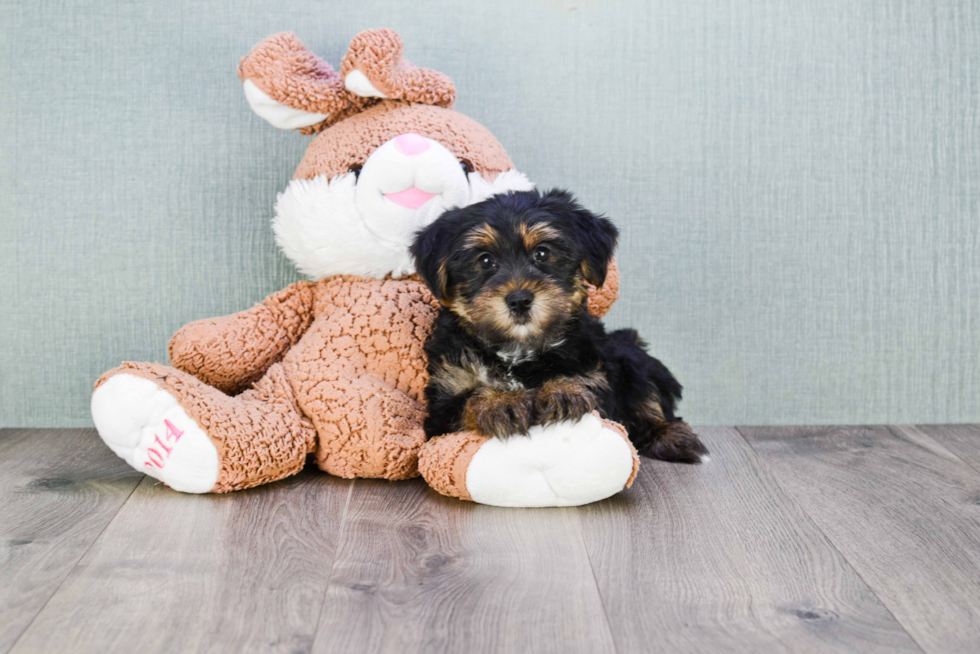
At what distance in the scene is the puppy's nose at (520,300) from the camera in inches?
78.6

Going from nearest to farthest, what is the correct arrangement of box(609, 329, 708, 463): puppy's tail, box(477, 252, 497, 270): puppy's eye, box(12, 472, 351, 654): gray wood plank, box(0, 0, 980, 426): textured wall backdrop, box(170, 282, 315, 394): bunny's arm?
box(12, 472, 351, 654): gray wood plank → box(477, 252, 497, 270): puppy's eye → box(170, 282, 315, 394): bunny's arm → box(609, 329, 708, 463): puppy's tail → box(0, 0, 980, 426): textured wall backdrop

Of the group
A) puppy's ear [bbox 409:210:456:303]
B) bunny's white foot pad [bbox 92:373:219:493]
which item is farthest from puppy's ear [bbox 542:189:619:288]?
bunny's white foot pad [bbox 92:373:219:493]

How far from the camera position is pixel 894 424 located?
10.1ft

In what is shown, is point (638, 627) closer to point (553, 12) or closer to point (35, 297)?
point (553, 12)

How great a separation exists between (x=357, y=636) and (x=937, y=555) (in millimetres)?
1255

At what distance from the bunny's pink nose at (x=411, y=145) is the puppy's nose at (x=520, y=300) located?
0.58 meters

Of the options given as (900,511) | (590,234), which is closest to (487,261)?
(590,234)

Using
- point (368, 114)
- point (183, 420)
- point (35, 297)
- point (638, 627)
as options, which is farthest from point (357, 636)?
point (35, 297)

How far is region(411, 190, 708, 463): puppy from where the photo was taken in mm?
2041

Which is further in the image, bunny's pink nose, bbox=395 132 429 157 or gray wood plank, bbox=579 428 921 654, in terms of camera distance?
bunny's pink nose, bbox=395 132 429 157

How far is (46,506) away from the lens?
2.16 metres

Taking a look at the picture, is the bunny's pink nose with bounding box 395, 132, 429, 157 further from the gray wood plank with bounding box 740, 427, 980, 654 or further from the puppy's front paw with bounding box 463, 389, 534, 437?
the gray wood plank with bounding box 740, 427, 980, 654

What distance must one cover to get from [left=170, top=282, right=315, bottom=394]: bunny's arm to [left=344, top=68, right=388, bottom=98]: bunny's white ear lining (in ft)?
1.97

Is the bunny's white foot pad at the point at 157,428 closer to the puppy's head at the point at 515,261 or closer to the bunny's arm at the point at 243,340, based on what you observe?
the bunny's arm at the point at 243,340
